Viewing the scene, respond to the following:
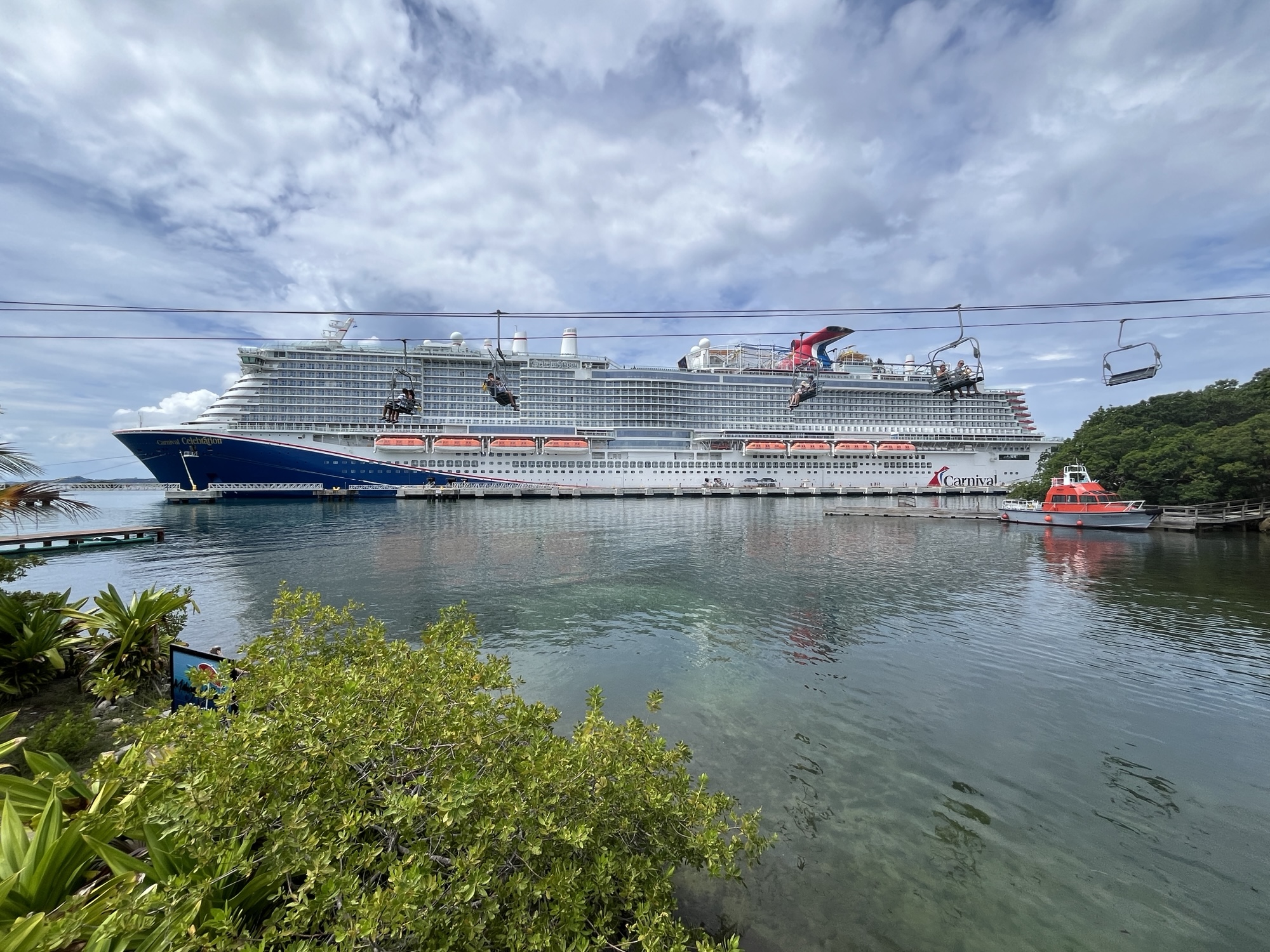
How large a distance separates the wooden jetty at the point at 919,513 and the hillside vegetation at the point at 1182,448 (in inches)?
185

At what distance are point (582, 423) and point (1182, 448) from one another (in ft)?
162

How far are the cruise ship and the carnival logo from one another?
7.2 inches

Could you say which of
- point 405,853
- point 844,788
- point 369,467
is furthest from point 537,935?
point 369,467

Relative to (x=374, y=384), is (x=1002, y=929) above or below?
below

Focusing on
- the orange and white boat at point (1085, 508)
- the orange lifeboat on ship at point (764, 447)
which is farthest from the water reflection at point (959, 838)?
the orange lifeboat on ship at point (764, 447)

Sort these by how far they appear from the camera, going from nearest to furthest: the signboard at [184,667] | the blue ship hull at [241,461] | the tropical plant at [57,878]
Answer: the tropical plant at [57,878]
the signboard at [184,667]
the blue ship hull at [241,461]

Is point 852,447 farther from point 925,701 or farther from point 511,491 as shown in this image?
point 925,701

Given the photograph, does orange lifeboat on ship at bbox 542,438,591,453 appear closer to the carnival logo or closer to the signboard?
the carnival logo

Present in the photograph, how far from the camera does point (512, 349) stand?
59250mm

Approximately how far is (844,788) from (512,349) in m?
59.7

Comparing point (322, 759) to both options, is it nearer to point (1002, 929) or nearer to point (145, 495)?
point (1002, 929)

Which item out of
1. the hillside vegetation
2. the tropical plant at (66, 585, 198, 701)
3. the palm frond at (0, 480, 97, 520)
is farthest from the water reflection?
the hillside vegetation

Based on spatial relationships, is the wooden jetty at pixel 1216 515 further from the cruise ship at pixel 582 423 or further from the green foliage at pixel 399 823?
the green foliage at pixel 399 823

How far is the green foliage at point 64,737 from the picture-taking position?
4.31m
